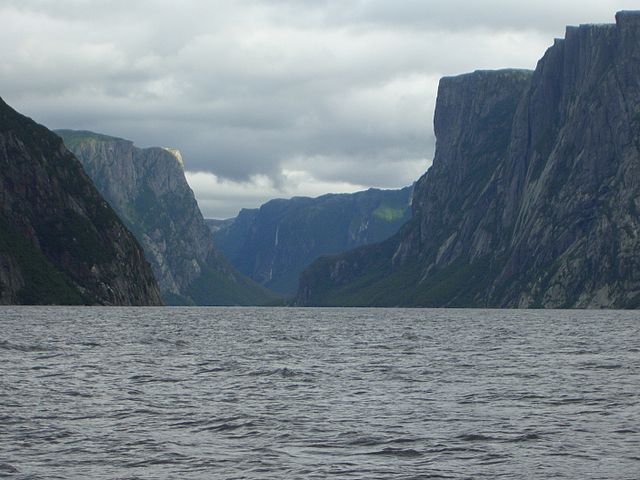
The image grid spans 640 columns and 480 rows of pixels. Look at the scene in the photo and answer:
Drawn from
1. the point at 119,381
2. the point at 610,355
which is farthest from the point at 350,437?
the point at 610,355

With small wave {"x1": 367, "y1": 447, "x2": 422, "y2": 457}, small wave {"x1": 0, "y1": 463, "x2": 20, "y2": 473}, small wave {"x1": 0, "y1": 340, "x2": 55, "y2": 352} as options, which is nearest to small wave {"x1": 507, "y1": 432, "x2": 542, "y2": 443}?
small wave {"x1": 367, "y1": 447, "x2": 422, "y2": 457}

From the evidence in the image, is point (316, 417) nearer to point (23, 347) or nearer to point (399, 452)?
point (399, 452)

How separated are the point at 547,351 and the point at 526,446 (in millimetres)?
60536

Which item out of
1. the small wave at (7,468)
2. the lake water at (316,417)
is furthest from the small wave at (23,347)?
the small wave at (7,468)

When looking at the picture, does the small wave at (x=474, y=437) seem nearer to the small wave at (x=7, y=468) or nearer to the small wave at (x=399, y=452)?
the small wave at (x=399, y=452)

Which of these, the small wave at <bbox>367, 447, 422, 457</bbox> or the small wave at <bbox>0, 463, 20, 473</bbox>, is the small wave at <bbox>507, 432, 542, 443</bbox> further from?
the small wave at <bbox>0, 463, 20, 473</bbox>

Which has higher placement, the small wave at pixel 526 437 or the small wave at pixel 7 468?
the small wave at pixel 526 437

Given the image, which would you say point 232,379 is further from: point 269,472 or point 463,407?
point 269,472

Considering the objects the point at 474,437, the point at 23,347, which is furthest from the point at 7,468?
the point at 23,347

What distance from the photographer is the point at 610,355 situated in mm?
88500

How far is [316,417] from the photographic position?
45.2 metres

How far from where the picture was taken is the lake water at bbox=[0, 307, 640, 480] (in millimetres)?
33312

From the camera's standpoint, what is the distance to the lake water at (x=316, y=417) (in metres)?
33.3

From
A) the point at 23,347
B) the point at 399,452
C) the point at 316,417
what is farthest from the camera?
the point at 23,347
